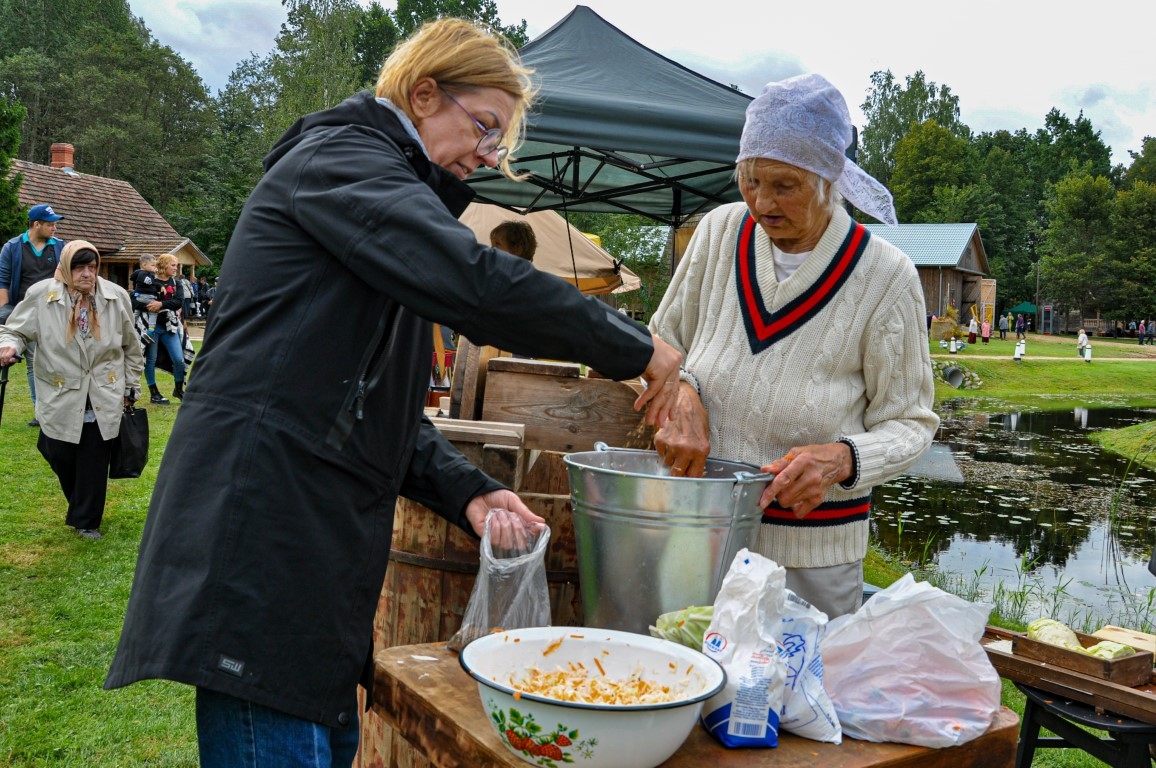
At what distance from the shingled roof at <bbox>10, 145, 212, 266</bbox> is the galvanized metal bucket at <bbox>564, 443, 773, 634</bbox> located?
103 feet

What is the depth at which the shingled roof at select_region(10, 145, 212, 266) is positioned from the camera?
29562 mm

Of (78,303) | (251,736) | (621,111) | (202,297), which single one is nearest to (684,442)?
(251,736)

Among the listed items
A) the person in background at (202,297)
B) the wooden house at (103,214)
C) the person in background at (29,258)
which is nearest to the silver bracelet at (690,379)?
the person in background at (29,258)

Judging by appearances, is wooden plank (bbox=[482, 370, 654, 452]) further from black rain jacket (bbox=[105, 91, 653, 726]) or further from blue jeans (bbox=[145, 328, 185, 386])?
blue jeans (bbox=[145, 328, 185, 386])

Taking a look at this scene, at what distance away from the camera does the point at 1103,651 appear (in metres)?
3.02

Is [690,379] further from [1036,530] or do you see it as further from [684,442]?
[1036,530]

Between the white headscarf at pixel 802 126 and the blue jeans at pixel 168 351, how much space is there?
10669 mm

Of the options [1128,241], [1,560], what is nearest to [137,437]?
[1,560]

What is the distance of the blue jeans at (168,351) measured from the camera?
37.0ft

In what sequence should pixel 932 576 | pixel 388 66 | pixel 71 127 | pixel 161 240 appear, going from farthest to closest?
pixel 71 127, pixel 161 240, pixel 932 576, pixel 388 66

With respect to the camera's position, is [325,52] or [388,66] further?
[325,52]

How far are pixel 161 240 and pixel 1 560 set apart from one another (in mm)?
30117

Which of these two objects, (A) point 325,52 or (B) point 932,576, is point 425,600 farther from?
(A) point 325,52

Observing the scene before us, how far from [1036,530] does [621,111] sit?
6756 millimetres
